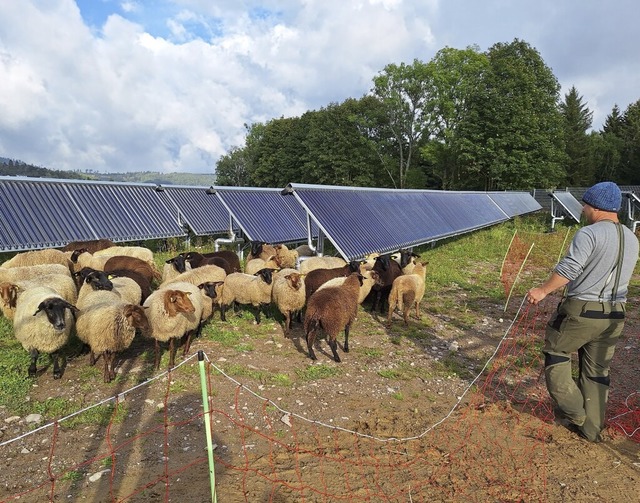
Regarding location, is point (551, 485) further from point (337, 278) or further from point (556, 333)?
point (337, 278)

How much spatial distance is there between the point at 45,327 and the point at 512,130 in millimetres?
40255

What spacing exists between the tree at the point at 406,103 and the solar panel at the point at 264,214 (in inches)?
1281

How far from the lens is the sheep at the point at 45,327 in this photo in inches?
245

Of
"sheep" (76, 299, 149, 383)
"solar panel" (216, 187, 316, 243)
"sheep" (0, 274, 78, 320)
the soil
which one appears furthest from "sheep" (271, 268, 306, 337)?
"solar panel" (216, 187, 316, 243)

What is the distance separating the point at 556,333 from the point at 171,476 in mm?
4600

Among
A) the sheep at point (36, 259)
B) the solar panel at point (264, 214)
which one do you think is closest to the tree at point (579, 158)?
the solar panel at point (264, 214)

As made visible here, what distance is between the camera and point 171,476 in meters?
4.23

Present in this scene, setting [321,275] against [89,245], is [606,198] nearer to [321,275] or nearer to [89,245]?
[321,275]

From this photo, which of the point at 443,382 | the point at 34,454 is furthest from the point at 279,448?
Answer: the point at 443,382

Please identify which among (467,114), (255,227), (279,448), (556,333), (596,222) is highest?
(467,114)

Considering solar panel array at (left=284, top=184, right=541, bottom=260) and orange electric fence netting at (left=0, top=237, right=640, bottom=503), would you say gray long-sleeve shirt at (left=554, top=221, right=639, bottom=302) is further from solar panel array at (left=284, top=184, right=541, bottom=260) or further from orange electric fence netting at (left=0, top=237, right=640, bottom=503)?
solar panel array at (left=284, top=184, right=541, bottom=260)

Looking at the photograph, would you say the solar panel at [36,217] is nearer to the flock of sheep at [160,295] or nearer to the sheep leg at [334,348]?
the flock of sheep at [160,295]

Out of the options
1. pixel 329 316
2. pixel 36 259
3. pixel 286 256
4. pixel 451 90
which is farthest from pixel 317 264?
pixel 451 90

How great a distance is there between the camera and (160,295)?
7309 mm
